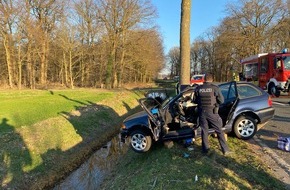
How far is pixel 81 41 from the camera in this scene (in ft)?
143

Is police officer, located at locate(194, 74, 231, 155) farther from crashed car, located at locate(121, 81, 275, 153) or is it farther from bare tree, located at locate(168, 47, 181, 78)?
bare tree, located at locate(168, 47, 181, 78)

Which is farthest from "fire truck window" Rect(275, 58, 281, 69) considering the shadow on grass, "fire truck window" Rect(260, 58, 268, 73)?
the shadow on grass

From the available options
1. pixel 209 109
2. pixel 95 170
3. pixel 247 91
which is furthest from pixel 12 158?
pixel 247 91

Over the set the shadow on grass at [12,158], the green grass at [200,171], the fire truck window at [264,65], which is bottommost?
the shadow on grass at [12,158]

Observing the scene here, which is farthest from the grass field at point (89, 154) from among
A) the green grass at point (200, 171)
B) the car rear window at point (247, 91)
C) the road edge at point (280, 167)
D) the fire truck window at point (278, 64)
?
the fire truck window at point (278, 64)

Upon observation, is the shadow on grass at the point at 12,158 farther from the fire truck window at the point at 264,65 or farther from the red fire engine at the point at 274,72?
the fire truck window at the point at 264,65

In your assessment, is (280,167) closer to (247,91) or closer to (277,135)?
(277,135)

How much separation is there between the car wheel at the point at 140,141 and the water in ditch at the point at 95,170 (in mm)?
1484

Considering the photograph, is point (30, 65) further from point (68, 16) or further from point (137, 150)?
point (137, 150)

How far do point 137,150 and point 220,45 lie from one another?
43.0 metres

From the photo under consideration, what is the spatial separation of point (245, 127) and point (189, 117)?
1.58 meters

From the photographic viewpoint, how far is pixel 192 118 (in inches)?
322

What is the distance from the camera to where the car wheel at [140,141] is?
27.8ft

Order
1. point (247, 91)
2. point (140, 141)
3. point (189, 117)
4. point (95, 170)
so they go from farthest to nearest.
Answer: point (95, 170)
point (247, 91)
point (140, 141)
point (189, 117)
